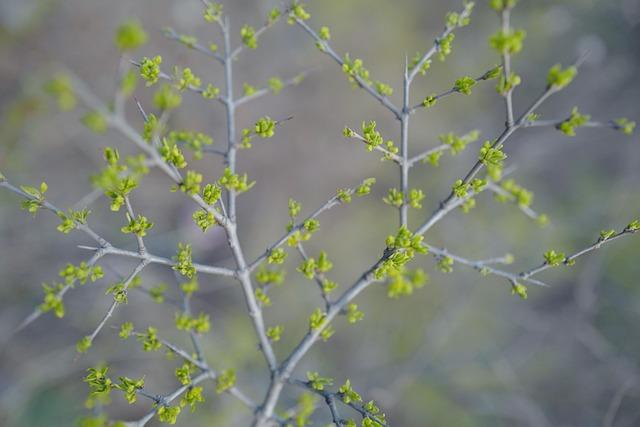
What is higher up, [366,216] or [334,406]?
[366,216]

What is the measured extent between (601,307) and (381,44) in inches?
185

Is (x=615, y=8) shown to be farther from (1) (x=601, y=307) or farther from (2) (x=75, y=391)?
(2) (x=75, y=391)

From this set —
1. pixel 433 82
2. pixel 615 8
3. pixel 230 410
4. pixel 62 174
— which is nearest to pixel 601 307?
pixel 433 82

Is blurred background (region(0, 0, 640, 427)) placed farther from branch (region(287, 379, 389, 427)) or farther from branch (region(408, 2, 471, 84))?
branch (region(408, 2, 471, 84))

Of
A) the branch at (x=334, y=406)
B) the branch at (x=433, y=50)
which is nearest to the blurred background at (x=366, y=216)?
the branch at (x=334, y=406)

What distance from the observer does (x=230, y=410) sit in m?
5.30

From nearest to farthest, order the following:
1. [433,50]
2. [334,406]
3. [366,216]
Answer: [334,406]
[433,50]
[366,216]

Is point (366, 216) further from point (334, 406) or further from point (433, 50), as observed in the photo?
point (334, 406)

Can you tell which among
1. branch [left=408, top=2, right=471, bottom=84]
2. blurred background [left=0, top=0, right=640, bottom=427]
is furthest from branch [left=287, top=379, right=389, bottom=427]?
blurred background [left=0, top=0, right=640, bottom=427]

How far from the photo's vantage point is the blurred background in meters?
5.61

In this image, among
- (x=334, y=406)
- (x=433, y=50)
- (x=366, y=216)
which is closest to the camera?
(x=334, y=406)

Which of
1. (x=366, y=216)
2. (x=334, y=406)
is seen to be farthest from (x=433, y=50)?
(x=366, y=216)

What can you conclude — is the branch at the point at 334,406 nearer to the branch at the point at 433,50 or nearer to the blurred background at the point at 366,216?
the branch at the point at 433,50

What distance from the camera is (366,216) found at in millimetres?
6691
